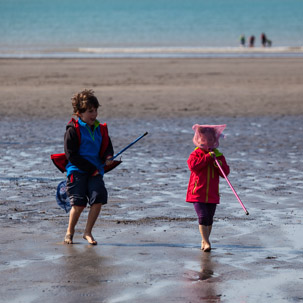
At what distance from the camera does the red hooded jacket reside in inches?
251

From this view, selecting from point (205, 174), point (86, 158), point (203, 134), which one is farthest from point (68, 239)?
point (203, 134)

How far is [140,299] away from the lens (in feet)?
15.9

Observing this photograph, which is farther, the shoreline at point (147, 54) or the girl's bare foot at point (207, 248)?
the shoreline at point (147, 54)

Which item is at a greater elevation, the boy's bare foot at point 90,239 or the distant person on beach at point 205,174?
the distant person on beach at point 205,174

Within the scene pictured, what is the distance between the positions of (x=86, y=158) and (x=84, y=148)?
3.5 inches

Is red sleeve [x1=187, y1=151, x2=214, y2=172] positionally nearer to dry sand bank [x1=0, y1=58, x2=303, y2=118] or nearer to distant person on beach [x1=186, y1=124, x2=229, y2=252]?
distant person on beach [x1=186, y1=124, x2=229, y2=252]

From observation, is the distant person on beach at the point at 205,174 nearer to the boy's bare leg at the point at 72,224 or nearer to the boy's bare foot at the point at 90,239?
the boy's bare foot at the point at 90,239

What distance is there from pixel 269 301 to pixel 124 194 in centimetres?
388

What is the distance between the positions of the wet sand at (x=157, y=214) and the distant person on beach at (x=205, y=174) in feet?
1.00

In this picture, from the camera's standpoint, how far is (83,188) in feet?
21.6

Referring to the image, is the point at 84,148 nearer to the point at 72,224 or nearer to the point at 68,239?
the point at 72,224

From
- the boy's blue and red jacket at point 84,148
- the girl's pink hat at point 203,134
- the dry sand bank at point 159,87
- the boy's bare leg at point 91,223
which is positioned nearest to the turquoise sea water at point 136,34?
the dry sand bank at point 159,87

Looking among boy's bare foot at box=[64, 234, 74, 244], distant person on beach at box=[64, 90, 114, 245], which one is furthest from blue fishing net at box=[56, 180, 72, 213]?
boy's bare foot at box=[64, 234, 74, 244]

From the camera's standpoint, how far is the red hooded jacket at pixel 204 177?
6.39 metres
